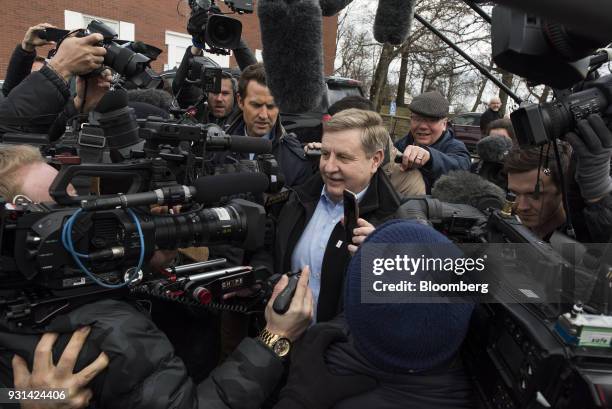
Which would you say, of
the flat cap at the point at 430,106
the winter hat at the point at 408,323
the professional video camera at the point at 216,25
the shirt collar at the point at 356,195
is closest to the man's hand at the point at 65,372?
the winter hat at the point at 408,323

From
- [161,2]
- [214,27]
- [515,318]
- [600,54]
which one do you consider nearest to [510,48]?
[515,318]

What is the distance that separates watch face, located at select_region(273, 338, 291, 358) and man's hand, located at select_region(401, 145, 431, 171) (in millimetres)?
1440

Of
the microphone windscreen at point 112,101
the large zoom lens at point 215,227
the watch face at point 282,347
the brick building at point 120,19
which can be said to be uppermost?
the brick building at point 120,19

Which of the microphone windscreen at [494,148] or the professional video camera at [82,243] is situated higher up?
the microphone windscreen at [494,148]

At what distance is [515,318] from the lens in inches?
34.3

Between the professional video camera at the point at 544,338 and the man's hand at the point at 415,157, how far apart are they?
4.15 feet

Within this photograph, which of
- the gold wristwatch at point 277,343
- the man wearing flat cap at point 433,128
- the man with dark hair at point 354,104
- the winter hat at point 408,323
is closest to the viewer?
the winter hat at point 408,323

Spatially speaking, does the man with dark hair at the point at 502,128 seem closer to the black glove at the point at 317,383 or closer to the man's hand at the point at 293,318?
the man's hand at the point at 293,318

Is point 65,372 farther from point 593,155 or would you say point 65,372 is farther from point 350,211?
point 593,155

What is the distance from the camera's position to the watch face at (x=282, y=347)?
1.37 meters

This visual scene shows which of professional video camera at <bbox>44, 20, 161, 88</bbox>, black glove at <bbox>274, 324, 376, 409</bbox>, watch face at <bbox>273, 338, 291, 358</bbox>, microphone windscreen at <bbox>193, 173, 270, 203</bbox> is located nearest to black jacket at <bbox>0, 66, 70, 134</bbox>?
professional video camera at <bbox>44, 20, 161, 88</bbox>

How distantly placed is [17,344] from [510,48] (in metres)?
1.29

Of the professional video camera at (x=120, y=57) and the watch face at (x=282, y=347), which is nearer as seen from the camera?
the watch face at (x=282, y=347)

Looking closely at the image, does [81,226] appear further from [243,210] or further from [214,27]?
[214,27]
